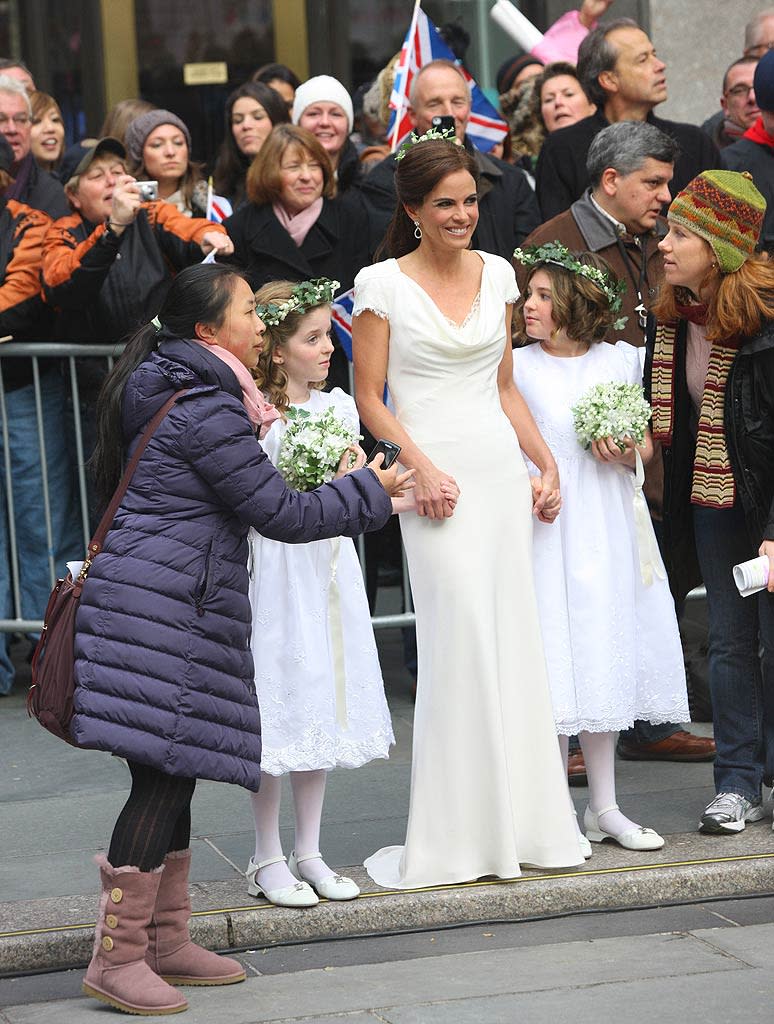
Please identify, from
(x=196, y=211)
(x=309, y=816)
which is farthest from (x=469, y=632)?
(x=196, y=211)

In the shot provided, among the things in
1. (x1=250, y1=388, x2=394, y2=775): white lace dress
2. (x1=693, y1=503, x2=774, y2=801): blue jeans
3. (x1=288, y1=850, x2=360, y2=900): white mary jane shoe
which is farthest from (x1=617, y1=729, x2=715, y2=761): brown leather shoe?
(x1=288, y1=850, x2=360, y2=900): white mary jane shoe

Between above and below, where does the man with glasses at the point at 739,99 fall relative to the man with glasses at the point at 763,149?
above

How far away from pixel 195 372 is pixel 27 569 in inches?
148

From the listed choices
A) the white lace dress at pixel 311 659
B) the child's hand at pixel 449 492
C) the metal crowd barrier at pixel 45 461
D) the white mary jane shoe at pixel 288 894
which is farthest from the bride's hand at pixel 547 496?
the metal crowd barrier at pixel 45 461

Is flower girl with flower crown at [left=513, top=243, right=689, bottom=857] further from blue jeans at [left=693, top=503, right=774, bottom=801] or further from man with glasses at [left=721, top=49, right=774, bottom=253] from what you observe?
man with glasses at [left=721, top=49, right=774, bottom=253]

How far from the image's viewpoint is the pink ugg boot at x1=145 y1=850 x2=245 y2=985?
4.93 metres

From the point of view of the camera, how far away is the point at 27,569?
27.3 ft

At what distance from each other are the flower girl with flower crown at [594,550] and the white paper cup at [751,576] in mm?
564

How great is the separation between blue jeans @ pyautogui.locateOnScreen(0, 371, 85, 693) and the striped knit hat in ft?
11.4

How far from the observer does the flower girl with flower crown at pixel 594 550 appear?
5969 mm

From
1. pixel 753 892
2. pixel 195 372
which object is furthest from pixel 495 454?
pixel 753 892

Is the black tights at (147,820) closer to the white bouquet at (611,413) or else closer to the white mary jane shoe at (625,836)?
the white mary jane shoe at (625,836)

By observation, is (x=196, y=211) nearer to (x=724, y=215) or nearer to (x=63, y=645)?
(x=724, y=215)

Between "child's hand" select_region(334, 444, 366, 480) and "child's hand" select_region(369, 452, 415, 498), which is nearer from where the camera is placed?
"child's hand" select_region(369, 452, 415, 498)
